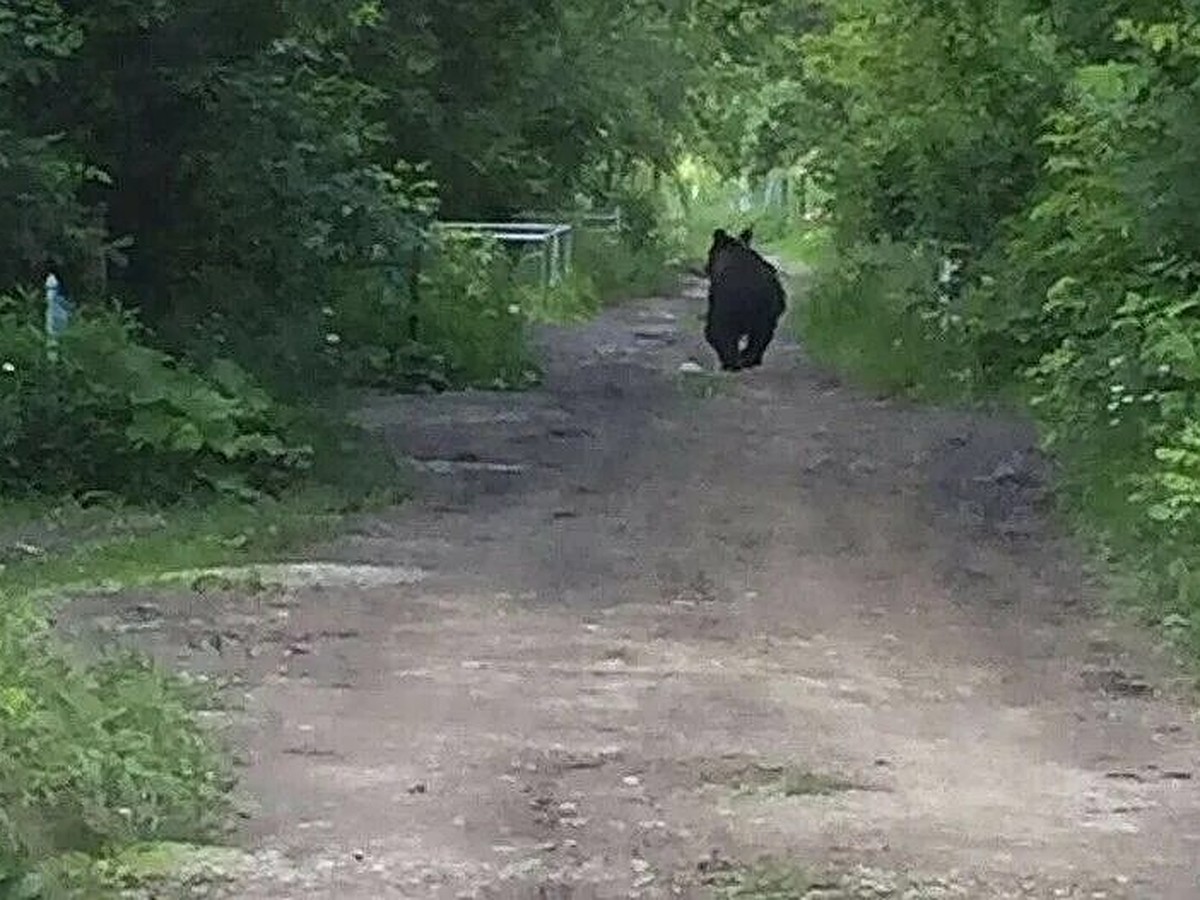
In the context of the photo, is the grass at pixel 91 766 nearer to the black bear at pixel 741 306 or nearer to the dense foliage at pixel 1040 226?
the dense foliage at pixel 1040 226

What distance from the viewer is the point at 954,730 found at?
8.51m

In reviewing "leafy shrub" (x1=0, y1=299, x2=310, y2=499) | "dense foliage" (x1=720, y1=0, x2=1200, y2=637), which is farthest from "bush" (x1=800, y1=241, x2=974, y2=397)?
"leafy shrub" (x1=0, y1=299, x2=310, y2=499)

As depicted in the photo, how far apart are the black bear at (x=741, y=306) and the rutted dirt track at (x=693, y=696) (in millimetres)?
8768

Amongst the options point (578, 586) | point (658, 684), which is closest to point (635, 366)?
point (578, 586)

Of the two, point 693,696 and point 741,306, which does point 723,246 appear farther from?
point 693,696

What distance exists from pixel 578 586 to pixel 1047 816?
4.60 m

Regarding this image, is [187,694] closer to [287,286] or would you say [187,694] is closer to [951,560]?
[951,560]

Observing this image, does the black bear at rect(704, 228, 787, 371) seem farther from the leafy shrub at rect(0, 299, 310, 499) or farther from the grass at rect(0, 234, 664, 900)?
the grass at rect(0, 234, 664, 900)

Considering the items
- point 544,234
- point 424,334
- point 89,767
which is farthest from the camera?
point 544,234

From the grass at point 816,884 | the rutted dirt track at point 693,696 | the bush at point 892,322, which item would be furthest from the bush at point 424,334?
the grass at point 816,884

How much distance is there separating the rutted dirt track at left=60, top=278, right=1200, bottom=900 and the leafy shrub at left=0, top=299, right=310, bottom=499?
91 centimetres

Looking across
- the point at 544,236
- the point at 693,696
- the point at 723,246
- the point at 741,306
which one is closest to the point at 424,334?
the point at 741,306

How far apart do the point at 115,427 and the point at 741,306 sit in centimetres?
1191

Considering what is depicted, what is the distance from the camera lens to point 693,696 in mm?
8953
